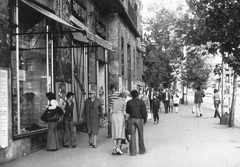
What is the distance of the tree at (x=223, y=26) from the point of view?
6.02m

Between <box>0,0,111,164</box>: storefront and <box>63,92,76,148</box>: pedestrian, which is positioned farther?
<box>63,92,76,148</box>: pedestrian

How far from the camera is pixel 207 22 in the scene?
21.0ft

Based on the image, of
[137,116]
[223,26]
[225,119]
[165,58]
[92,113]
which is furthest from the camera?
[165,58]

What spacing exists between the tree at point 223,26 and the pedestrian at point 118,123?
3418 millimetres

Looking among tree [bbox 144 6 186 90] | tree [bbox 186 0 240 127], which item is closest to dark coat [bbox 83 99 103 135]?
tree [bbox 186 0 240 127]

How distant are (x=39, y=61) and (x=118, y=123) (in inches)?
138

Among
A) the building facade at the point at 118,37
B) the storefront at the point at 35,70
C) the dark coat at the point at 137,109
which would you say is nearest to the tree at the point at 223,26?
the dark coat at the point at 137,109

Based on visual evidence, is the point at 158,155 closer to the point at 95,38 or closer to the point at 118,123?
the point at 118,123

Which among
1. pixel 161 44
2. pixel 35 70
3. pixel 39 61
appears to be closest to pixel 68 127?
pixel 35 70

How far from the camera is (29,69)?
34.0ft

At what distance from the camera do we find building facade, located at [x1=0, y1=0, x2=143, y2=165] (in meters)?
8.33

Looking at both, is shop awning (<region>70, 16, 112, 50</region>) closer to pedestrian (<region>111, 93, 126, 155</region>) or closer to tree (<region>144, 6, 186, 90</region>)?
pedestrian (<region>111, 93, 126, 155</region>)

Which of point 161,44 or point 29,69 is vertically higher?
point 161,44

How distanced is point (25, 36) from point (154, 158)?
5.00 metres
